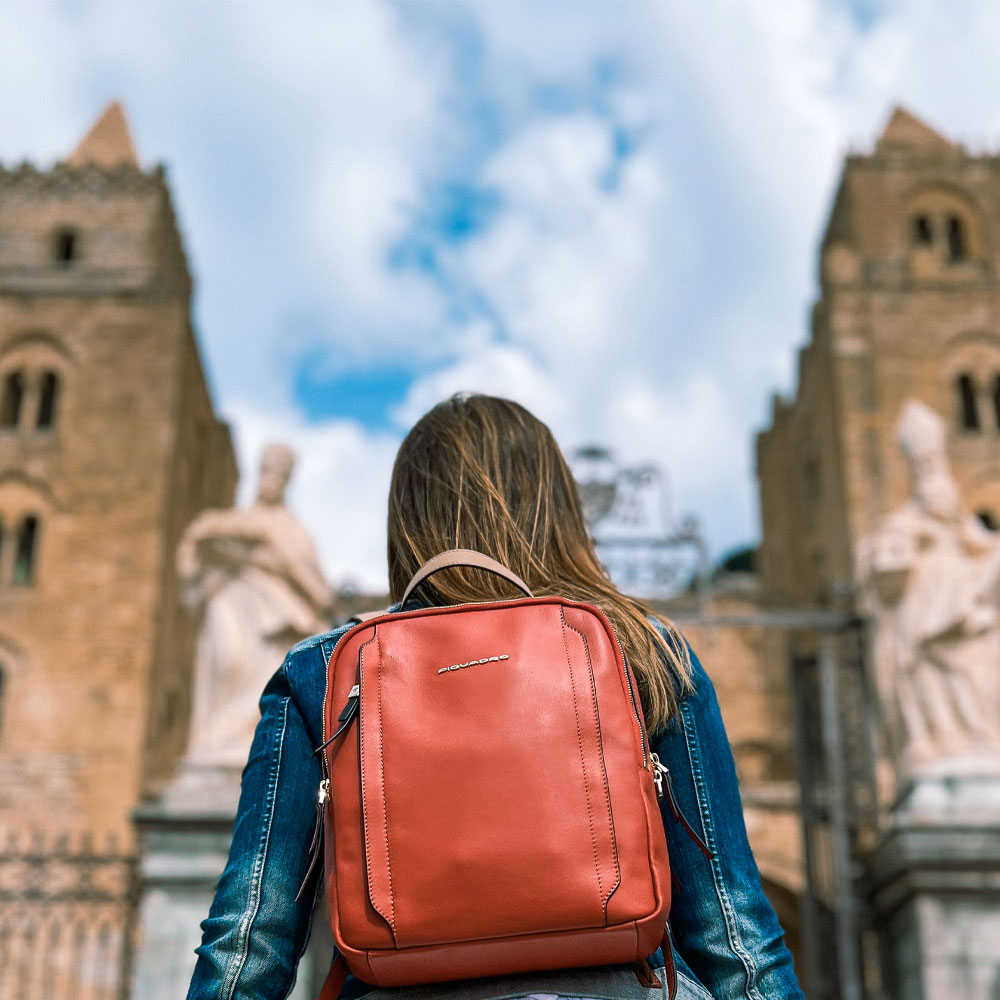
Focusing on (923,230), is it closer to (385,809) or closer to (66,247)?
(66,247)

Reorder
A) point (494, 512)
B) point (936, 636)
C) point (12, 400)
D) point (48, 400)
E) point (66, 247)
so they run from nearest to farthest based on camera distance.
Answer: point (494, 512), point (936, 636), point (48, 400), point (12, 400), point (66, 247)

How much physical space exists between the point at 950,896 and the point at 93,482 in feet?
77.7

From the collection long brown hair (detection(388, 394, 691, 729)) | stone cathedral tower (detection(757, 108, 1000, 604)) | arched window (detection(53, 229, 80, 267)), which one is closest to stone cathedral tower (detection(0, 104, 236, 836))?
arched window (detection(53, 229, 80, 267))

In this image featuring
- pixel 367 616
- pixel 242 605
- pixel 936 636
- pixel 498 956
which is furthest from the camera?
pixel 242 605

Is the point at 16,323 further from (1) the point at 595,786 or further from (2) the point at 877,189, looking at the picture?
(1) the point at 595,786

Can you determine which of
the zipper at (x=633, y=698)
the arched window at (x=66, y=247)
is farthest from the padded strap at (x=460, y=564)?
the arched window at (x=66, y=247)

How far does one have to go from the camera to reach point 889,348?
28641mm

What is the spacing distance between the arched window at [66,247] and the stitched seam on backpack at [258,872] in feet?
101

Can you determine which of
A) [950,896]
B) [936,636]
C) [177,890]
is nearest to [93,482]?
[177,890]

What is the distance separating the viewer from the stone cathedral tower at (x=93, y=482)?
25000 mm

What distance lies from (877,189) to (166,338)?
15.6m

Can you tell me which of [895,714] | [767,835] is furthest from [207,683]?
[767,835]

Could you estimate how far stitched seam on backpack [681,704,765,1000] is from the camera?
158 centimetres

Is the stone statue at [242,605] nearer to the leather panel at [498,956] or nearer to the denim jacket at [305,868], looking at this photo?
the denim jacket at [305,868]
